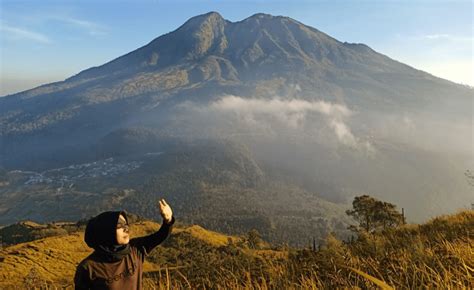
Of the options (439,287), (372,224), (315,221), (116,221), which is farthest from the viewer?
(315,221)

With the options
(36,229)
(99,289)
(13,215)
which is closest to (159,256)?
(36,229)

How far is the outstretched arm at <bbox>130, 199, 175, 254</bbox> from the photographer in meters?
4.43

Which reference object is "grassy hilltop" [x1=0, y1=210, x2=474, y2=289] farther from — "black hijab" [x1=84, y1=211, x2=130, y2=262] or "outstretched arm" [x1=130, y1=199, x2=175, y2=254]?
"black hijab" [x1=84, y1=211, x2=130, y2=262]

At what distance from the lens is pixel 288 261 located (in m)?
6.52

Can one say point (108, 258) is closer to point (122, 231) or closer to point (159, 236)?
point (122, 231)

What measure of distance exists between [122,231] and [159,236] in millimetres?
637

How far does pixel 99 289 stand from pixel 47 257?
28.6 metres

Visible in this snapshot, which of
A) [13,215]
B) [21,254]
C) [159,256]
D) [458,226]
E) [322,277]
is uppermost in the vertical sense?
[322,277]

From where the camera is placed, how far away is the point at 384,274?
4.33 meters

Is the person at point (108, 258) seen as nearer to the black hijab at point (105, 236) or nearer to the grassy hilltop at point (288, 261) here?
the black hijab at point (105, 236)

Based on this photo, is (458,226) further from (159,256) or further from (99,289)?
(159,256)

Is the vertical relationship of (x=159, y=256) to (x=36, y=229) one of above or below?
above

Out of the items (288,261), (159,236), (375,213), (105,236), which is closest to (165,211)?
(159,236)

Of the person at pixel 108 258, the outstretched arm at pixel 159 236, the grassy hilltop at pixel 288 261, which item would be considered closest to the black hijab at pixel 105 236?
the person at pixel 108 258
